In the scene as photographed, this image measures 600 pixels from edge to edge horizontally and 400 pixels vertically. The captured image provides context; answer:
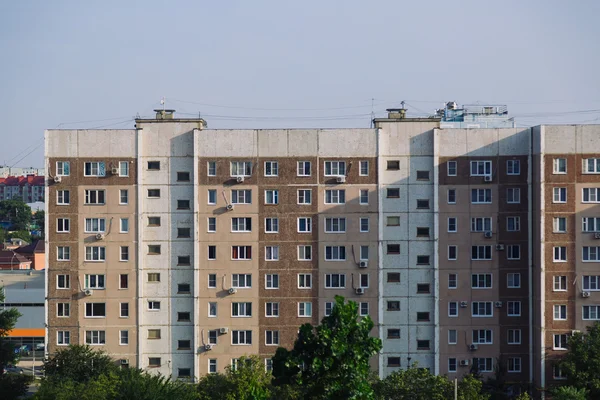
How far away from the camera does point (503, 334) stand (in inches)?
2525

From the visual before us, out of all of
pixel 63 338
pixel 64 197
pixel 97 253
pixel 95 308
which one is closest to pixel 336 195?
pixel 97 253

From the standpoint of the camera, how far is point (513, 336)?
2525 inches

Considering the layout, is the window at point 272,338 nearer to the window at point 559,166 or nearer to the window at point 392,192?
the window at point 392,192

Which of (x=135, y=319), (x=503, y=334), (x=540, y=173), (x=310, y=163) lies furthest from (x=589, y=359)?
(x=135, y=319)

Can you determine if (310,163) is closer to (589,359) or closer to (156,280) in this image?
(156,280)

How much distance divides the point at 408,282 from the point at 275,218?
10.4m

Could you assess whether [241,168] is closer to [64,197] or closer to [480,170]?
[64,197]

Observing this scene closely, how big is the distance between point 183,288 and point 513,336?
23511mm

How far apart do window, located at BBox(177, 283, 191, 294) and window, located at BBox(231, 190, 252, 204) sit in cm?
680

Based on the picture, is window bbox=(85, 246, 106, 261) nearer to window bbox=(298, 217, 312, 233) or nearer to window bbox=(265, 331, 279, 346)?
window bbox=(265, 331, 279, 346)

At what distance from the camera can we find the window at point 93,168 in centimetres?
6556

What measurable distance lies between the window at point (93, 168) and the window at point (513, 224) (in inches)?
1140

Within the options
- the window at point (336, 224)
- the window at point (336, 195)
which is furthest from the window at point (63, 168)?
the window at point (336, 224)

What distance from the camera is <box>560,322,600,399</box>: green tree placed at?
191 ft
